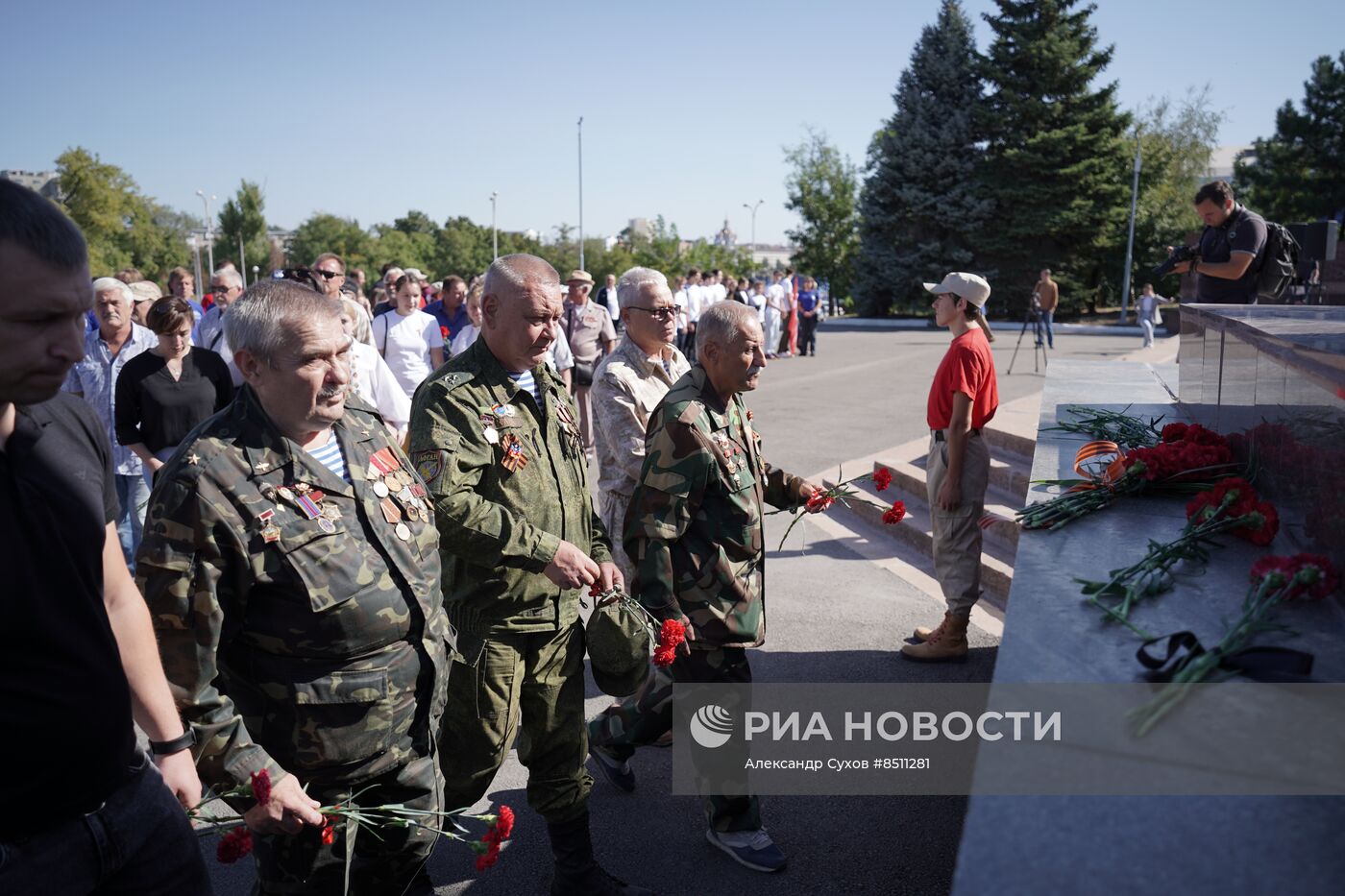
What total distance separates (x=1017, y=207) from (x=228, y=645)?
3892 centimetres

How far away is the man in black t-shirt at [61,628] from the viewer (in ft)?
5.44

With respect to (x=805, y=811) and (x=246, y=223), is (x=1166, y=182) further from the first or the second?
(x=246, y=223)

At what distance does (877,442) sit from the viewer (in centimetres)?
1176

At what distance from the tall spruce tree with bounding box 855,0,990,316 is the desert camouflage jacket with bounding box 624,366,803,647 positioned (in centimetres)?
3562

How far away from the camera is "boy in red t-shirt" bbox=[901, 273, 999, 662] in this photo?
5316 mm

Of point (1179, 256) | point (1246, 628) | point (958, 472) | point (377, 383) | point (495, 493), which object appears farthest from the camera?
point (1179, 256)

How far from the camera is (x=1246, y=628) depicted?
7.30ft

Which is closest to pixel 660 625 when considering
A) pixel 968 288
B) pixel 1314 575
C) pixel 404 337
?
pixel 1314 575

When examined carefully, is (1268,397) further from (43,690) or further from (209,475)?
(43,690)

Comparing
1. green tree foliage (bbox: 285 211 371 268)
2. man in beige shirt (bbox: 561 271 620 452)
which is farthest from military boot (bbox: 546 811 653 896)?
green tree foliage (bbox: 285 211 371 268)

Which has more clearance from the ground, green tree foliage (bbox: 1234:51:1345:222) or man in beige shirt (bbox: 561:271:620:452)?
green tree foliage (bbox: 1234:51:1345:222)

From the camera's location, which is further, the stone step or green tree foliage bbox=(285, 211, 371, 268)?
green tree foliage bbox=(285, 211, 371, 268)

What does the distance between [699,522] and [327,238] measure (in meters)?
90.5

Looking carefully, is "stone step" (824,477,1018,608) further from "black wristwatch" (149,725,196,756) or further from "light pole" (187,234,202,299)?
"light pole" (187,234,202,299)
